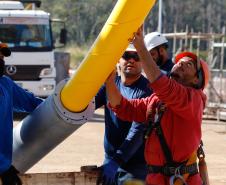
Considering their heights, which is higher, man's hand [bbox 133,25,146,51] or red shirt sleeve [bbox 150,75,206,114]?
man's hand [bbox 133,25,146,51]

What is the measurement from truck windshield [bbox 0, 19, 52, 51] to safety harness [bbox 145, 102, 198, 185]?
14.8 meters

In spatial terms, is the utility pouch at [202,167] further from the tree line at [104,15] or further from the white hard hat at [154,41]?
the tree line at [104,15]

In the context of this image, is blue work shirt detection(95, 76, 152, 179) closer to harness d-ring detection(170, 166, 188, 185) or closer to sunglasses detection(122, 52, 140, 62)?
sunglasses detection(122, 52, 140, 62)

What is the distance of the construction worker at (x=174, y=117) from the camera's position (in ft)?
13.7

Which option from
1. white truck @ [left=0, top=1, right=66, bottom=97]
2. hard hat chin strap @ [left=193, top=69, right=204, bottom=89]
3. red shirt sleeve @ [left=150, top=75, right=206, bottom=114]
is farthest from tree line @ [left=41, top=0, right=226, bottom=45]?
red shirt sleeve @ [left=150, top=75, right=206, bottom=114]

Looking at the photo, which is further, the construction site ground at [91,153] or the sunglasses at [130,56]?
the construction site ground at [91,153]

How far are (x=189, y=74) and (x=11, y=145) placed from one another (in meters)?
1.26

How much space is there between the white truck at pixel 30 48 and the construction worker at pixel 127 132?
13810 mm

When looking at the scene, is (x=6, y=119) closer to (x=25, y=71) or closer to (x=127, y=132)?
(x=127, y=132)

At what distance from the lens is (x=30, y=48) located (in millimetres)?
19031

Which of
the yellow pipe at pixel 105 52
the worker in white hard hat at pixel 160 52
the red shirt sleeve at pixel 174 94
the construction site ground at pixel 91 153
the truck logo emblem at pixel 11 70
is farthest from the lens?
the truck logo emblem at pixel 11 70

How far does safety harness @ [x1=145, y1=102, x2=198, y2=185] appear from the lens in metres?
4.35

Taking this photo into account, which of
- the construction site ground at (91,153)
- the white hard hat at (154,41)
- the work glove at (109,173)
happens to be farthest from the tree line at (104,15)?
the work glove at (109,173)

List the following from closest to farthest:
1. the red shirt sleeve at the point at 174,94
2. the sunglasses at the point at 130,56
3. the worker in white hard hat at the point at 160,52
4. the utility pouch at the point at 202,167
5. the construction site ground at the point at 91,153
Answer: the red shirt sleeve at the point at 174,94 → the utility pouch at the point at 202,167 → the sunglasses at the point at 130,56 → the worker in white hard hat at the point at 160,52 → the construction site ground at the point at 91,153
